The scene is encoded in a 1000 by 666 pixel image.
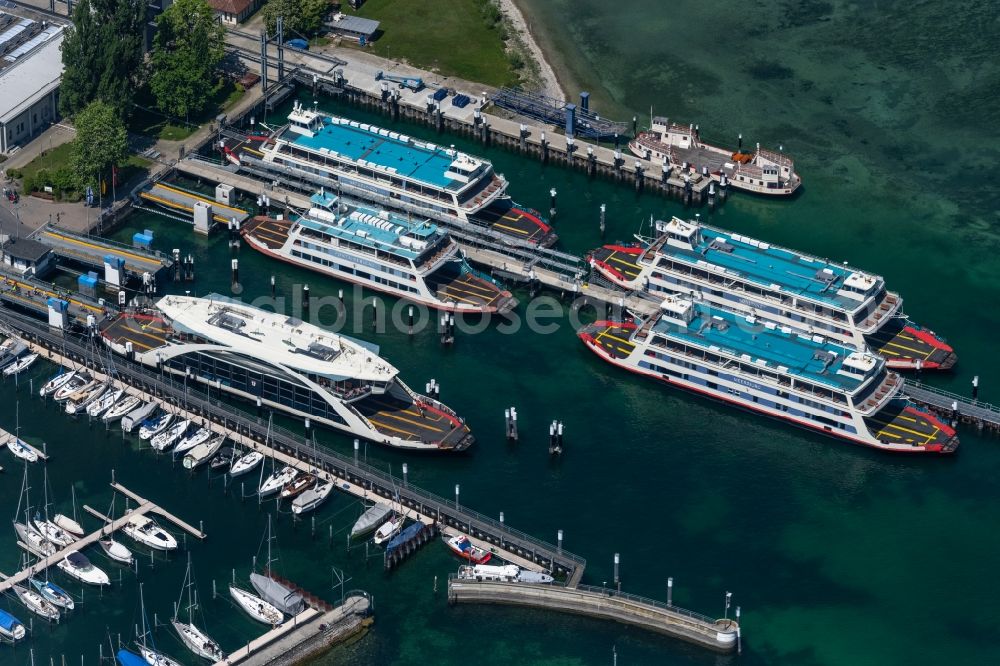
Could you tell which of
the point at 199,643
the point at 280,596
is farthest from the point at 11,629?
the point at 280,596

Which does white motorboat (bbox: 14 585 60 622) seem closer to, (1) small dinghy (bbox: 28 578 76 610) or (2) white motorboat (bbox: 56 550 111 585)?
(1) small dinghy (bbox: 28 578 76 610)

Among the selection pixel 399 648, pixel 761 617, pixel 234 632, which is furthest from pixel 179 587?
pixel 761 617

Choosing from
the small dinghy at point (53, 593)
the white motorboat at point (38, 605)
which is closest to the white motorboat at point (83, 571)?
the small dinghy at point (53, 593)

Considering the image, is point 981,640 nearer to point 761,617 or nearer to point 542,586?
point 761,617

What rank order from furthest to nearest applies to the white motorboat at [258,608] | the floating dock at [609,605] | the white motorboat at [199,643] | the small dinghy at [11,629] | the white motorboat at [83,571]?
the white motorboat at [83,571]
the white motorboat at [258,608]
the floating dock at [609,605]
the small dinghy at [11,629]
the white motorboat at [199,643]

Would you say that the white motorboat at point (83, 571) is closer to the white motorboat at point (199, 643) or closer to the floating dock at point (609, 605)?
the white motorboat at point (199, 643)

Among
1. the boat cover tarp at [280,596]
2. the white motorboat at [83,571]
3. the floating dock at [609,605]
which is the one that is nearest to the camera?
the floating dock at [609,605]
